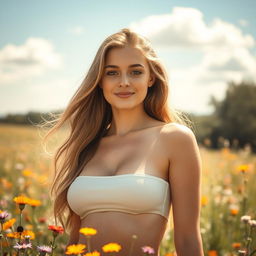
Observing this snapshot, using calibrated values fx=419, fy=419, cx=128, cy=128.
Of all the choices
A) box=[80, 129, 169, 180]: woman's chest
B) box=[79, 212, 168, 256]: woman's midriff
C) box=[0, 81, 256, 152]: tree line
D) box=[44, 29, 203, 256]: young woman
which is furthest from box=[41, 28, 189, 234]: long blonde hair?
box=[0, 81, 256, 152]: tree line

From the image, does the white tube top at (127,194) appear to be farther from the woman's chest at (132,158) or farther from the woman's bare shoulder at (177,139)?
the woman's bare shoulder at (177,139)

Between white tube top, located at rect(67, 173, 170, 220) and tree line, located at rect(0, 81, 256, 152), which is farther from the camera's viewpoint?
tree line, located at rect(0, 81, 256, 152)

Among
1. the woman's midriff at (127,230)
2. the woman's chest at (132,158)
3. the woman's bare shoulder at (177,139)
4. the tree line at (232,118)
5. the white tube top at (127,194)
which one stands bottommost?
the tree line at (232,118)

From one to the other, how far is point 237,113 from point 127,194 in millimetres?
34438

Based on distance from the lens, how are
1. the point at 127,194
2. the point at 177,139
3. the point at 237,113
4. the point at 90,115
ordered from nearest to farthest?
the point at 127,194, the point at 177,139, the point at 90,115, the point at 237,113

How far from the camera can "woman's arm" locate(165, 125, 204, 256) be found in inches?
95.2

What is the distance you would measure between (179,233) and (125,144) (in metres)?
0.75

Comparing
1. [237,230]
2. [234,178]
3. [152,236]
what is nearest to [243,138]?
[234,178]

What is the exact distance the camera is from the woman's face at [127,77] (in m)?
2.82

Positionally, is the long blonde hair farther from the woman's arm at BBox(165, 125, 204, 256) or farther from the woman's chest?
the woman's arm at BBox(165, 125, 204, 256)

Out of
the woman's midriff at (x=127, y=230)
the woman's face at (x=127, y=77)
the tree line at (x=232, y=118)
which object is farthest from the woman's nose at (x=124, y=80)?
the tree line at (x=232, y=118)

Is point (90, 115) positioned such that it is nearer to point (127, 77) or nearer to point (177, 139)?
point (127, 77)

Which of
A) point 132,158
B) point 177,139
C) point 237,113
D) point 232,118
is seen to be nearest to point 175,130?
point 177,139

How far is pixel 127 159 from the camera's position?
2691 mm
